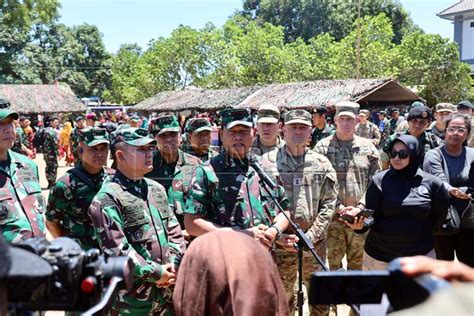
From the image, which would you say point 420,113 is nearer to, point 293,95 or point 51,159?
point 51,159

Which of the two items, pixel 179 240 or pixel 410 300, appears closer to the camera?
pixel 410 300

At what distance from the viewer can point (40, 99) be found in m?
31.8

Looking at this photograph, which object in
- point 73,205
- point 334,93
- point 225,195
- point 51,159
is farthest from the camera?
point 334,93

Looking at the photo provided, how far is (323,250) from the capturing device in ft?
13.8

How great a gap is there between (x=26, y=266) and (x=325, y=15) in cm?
5790

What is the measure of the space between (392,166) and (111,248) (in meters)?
1.98

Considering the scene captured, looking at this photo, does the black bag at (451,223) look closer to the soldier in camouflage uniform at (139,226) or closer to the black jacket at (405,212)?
the black jacket at (405,212)

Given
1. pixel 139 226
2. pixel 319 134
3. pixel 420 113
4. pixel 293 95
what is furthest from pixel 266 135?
pixel 293 95

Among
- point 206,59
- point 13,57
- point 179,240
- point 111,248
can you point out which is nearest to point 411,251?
point 179,240

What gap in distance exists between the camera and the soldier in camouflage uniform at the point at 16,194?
10.6 feet

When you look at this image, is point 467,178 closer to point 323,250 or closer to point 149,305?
point 323,250

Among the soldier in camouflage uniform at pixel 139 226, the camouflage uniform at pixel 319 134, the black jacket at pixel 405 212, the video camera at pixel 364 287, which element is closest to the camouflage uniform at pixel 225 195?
the soldier in camouflage uniform at pixel 139 226

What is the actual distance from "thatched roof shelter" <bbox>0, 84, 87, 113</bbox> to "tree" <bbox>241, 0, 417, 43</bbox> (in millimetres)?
30995

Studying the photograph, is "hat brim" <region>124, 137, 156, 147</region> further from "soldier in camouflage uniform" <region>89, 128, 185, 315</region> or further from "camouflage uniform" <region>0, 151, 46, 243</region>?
"camouflage uniform" <region>0, 151, 46, 243</region>
